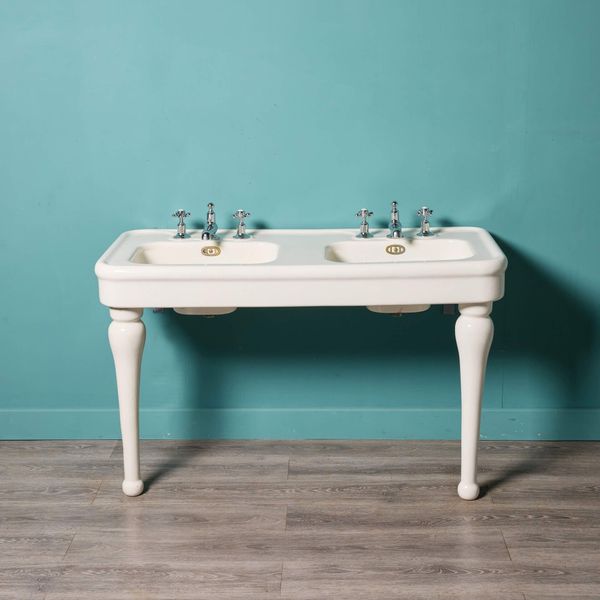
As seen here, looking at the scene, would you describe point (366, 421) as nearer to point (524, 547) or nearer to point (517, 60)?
point (524, 547)

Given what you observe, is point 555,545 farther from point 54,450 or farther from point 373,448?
point 54,450

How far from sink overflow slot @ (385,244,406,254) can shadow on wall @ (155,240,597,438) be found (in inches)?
10.7

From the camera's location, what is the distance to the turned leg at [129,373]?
100 inches

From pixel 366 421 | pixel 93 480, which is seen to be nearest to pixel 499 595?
pixel 366 421

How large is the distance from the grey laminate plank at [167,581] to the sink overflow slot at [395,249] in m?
0.95

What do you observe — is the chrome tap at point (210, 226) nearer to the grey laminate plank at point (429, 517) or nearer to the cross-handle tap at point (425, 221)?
the cross-handle tap at point (425, 221)

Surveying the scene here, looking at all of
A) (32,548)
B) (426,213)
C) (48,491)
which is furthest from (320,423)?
(32,548)

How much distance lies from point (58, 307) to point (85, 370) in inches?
8.6

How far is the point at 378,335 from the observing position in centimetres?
301

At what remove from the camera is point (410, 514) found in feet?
8.50

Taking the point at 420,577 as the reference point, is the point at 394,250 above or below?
above

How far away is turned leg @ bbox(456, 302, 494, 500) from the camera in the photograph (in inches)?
98.8

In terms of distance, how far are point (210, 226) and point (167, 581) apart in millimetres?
1026

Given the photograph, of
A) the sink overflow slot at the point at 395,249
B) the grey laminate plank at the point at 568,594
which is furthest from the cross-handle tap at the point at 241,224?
the grey laminate plank at the point at 568,594
